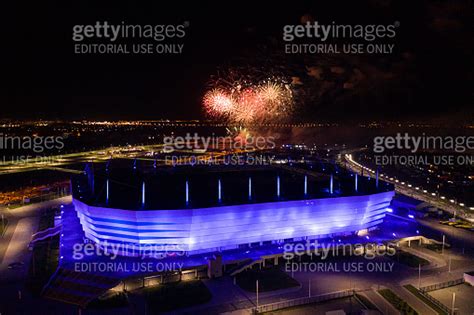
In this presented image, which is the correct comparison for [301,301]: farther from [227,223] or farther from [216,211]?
[216,211]

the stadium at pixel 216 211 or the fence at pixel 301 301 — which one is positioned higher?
the stadium at pixel 216 211

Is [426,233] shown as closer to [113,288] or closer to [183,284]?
[183,284]

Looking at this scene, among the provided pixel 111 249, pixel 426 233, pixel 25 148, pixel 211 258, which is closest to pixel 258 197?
pixel 211 258

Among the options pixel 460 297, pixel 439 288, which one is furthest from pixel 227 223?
pixel 460 297
